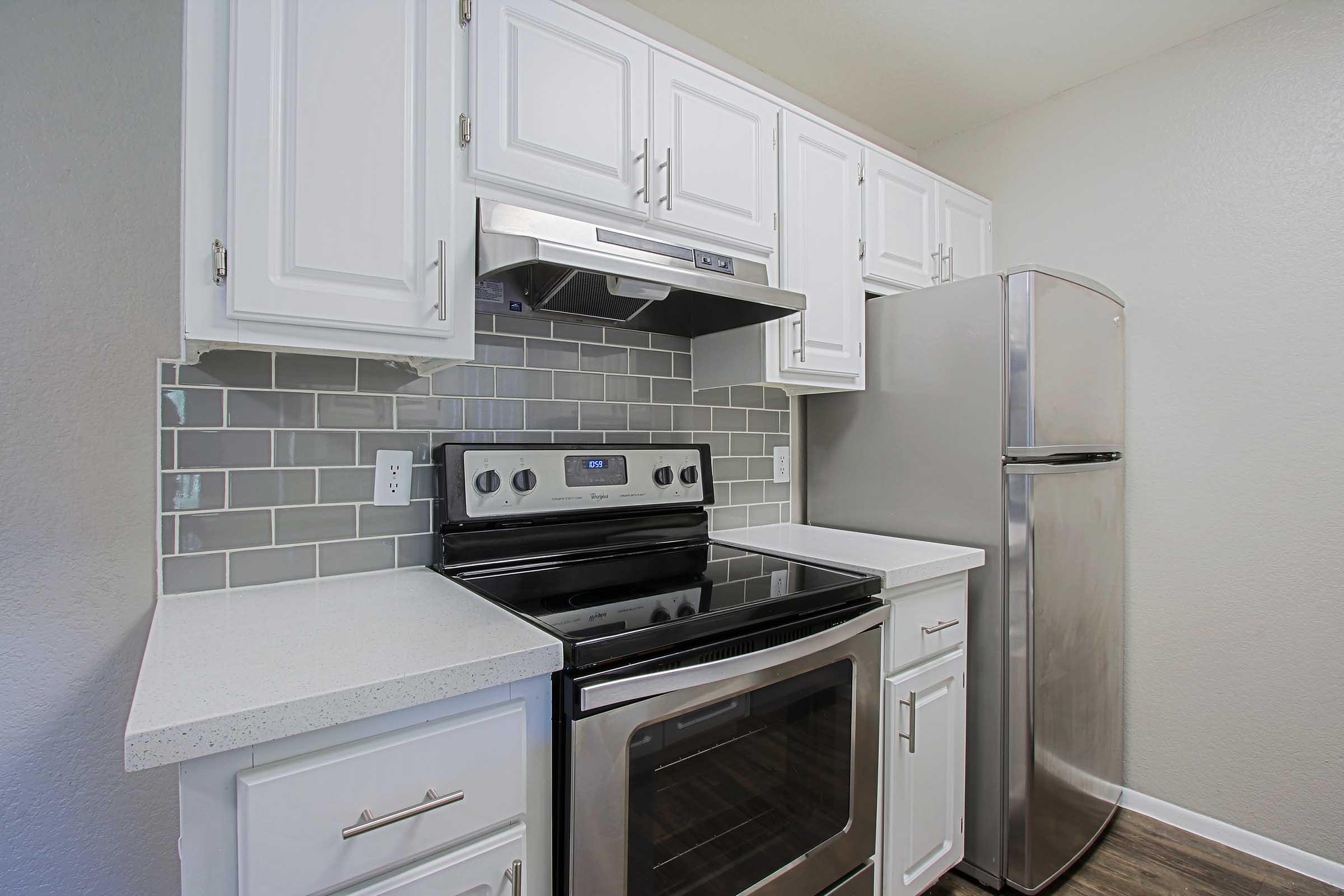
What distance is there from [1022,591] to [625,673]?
4.07 feet

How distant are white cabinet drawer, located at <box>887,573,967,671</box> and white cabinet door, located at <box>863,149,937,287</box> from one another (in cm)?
101

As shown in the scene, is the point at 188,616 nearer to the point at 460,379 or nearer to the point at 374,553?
the point at 374,553

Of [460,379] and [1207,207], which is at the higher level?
[1207,207]

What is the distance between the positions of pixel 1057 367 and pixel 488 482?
1581 mm

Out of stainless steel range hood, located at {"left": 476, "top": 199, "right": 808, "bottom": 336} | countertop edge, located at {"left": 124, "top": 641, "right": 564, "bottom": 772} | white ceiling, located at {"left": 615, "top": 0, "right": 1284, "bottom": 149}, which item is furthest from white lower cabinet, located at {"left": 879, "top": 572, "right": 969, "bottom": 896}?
white ceiling, located at {"left": 615, "top": 0, "right": 1284, "bottom": 149}

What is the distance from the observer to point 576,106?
1408mm

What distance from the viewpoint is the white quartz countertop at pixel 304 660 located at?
2.38 feet

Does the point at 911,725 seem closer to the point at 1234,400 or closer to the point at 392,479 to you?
the point at 392,479

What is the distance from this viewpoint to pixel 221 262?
1.04 meters

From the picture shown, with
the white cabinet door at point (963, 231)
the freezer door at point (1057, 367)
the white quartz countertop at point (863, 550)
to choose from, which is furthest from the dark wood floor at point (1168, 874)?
the white cabinet door at point (963, 231)

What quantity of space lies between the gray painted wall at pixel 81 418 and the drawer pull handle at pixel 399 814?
717 millimetres

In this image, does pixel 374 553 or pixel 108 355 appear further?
pixel 374 553

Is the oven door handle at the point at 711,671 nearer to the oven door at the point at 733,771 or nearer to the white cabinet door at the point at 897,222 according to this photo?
the oven door at the point at 733,771

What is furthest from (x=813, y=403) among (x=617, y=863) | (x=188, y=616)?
(x=188, y=616)
